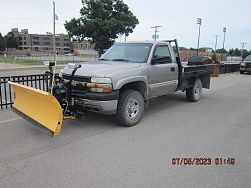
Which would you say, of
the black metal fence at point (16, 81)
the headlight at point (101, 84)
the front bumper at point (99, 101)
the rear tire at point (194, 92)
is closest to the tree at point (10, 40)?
the black metal fence at point (16, 81)

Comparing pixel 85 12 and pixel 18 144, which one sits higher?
pixel 85 12

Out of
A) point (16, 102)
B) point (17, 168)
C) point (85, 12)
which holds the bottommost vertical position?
point (17, 168)

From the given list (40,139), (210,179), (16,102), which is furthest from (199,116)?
(16,102)

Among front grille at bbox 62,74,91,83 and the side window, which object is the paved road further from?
the side window

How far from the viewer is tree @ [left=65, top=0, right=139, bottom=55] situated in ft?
119

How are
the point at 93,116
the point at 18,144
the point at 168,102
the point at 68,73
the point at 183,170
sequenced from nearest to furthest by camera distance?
the point at 183,170 < the point at 18,144 < the point at 68,73 < the point at 93,116 < the point at 168,102

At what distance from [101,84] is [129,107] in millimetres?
959

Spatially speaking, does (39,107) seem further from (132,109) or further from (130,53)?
(130,53)

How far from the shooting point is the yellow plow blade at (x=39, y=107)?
4371mm

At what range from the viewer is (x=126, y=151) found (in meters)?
4.31

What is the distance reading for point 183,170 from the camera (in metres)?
3.74

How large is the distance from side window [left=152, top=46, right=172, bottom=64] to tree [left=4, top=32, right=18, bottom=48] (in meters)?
127

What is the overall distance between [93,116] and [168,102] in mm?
3011

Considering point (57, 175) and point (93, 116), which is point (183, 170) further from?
point (93, 116)
